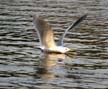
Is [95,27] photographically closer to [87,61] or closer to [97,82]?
[87,61]

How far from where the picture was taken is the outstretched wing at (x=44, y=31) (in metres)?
22.9

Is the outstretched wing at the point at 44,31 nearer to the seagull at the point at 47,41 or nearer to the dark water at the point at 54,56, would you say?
the seagull at the point at 47,41

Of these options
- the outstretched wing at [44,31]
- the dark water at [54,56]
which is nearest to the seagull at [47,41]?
the outstretched wing at [44,31]

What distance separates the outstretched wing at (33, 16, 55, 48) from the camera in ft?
75.2

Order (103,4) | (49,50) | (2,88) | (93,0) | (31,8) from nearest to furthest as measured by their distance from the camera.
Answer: (2,88)
(49,50)
(31,8)
(103,4)
(93,0)

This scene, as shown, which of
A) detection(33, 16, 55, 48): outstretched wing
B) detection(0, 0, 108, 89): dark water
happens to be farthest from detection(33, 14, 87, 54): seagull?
detection(0, 0, 108, 89): dark water

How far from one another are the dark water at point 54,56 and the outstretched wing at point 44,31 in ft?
1.80

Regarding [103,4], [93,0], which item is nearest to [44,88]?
[103,4]

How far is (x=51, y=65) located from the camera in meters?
20.6

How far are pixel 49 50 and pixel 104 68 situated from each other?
13.6ft

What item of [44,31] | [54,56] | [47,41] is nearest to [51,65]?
[54,56]

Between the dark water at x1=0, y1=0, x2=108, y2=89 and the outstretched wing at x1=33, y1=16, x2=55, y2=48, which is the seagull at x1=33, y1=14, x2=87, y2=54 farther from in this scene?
the dark water at x1=0, y1=0, x2=108, y2=89

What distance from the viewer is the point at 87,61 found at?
2125 centimetres

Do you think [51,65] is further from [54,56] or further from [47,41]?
[47,41]
